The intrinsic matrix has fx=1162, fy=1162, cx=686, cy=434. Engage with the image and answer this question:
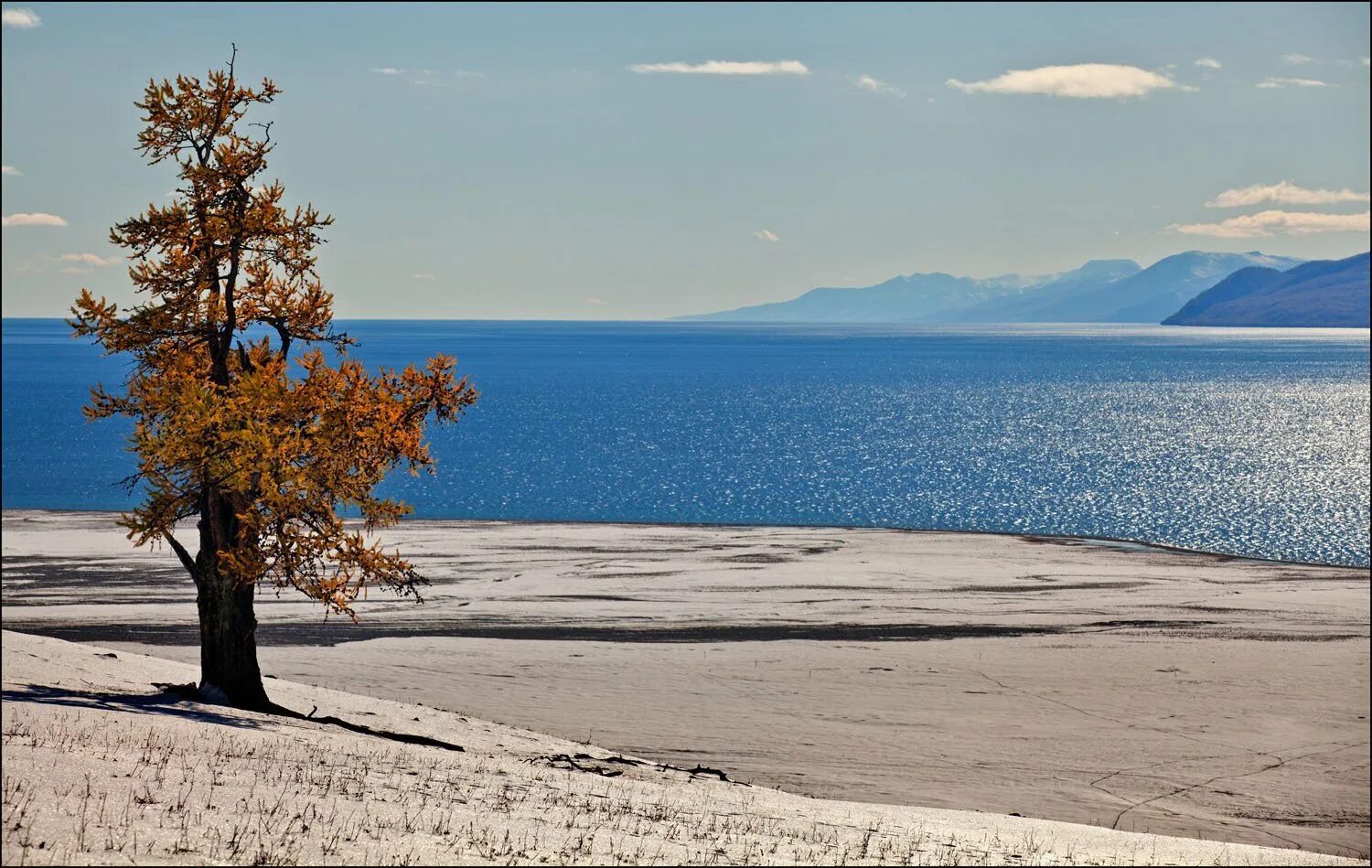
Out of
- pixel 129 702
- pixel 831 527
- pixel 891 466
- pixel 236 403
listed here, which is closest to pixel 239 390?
pixel 236 403

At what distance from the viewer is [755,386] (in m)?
193

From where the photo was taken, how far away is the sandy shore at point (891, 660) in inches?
886

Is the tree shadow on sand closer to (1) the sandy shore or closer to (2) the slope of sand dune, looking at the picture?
(2) the slope of sand dune

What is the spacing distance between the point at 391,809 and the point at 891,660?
1994cm

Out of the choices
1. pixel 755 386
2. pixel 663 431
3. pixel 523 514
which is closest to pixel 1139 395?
pixel 755 386

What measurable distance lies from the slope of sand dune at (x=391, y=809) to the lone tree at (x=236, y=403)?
8.55 ft

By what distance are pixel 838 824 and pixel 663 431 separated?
325 feet

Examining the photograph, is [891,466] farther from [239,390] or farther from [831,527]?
[239,390]

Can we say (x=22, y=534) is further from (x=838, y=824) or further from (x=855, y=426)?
(x=855, y=426)

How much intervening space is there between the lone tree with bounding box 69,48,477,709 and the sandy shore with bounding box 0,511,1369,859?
7415 millimetres

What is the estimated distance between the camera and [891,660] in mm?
31156

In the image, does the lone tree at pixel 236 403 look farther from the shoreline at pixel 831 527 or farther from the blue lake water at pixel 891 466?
the blue lake water at pixel 891 466

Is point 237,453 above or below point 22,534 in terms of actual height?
above

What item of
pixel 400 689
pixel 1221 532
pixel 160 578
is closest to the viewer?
pixel 400 689
